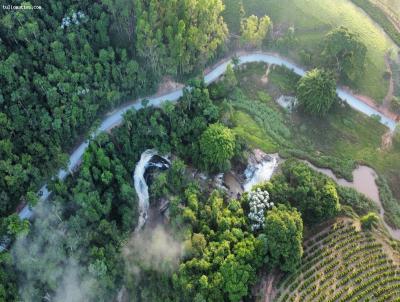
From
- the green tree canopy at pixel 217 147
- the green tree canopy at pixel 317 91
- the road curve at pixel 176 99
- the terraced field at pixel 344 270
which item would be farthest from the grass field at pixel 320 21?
the terraced field at pixel 344 270

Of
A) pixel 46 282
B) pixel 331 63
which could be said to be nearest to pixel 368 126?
pixel 331 63

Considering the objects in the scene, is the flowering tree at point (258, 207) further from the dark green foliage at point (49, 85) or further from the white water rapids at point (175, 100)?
the dark green foliage at point (49, 85)

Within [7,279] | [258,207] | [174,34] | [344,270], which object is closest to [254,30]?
[174,34]

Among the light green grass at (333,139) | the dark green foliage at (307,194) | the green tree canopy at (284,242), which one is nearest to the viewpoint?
the green tree canopy at (284,242)

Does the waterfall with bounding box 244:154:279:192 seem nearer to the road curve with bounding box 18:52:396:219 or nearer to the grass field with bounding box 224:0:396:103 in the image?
the road curve with bounding box 18:52:396:219

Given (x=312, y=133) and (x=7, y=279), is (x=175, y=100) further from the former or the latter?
(x=7, y=279)

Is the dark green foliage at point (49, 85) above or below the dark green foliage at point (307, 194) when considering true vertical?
below

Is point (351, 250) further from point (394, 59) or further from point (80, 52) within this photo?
point (80, 52)
